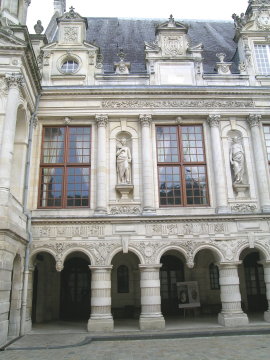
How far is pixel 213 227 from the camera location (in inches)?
603

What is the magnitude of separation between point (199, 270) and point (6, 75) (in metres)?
12.9

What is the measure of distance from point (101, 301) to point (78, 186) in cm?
519

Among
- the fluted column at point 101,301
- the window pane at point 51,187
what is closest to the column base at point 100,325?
the fluted column at point 101,301

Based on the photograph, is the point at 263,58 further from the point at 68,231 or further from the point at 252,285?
the point at 68,231

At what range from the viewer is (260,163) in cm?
1631

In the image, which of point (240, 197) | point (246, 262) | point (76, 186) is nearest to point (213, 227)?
point (240, 197)

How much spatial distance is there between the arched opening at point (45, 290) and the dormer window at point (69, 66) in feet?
30.2

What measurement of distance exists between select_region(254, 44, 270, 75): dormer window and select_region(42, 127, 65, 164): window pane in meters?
10.7

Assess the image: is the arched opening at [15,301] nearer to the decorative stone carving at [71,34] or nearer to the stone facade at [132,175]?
the stone facade at [132,175]

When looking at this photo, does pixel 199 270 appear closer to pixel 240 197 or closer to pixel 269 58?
pixel 240 197

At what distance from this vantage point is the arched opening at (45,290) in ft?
54.6

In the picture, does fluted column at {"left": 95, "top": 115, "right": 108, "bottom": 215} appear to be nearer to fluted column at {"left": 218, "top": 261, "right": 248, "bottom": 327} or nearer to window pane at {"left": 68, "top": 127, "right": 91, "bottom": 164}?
window pane at {"left": 68, "top": 127, "right": 91, "bottom": 164}

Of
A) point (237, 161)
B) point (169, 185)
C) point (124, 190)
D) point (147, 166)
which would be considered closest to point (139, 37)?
point (147, 166)

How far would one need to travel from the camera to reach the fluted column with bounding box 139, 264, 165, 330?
13852 millimetres
